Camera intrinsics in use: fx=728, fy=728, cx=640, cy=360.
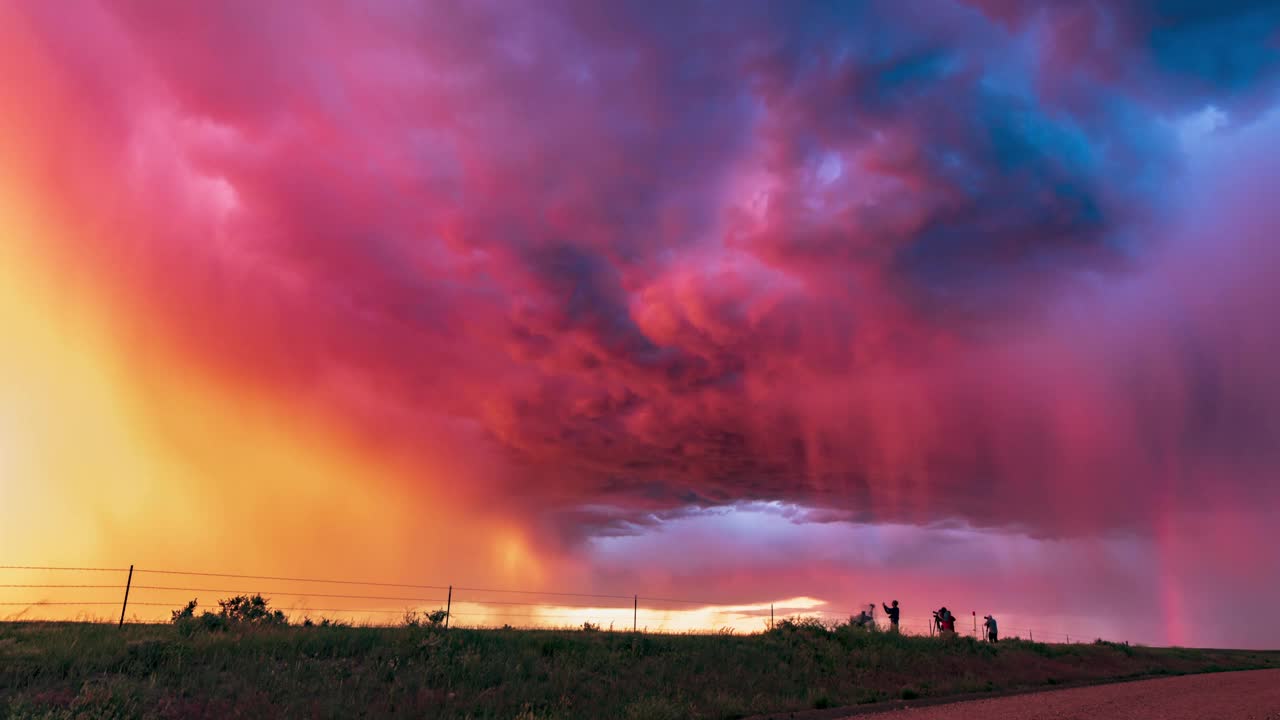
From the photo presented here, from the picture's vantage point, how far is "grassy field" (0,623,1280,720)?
1745cm

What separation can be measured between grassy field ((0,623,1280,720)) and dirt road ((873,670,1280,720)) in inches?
129

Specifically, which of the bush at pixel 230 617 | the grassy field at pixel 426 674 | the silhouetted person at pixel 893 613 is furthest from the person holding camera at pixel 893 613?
the bush at pixel 230 617

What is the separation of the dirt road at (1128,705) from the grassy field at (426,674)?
10.7 ft

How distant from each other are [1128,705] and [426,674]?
72.9 feet

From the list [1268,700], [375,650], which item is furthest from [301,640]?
[1268,700]

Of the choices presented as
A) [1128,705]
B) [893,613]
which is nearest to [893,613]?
[893,613]

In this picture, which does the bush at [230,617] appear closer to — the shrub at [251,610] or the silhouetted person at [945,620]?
the shrub at [251,610]

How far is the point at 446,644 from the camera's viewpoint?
23641 mm

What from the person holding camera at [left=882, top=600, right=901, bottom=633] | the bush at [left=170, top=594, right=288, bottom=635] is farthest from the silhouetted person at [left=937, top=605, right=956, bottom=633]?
the bush at [left=170, top=594, right=288, bottom=635]

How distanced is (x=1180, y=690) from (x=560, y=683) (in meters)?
25.6

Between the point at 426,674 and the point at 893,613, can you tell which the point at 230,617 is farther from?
the point at 893,613

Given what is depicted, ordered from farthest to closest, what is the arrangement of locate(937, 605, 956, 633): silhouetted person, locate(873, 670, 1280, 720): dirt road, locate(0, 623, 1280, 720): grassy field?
1. locate(937, 605, 956, 633): silhouetted person
2. locate(873, 670, 1280, 720): dirt road
3. locate(0, 623, 1280, 720): grassy field

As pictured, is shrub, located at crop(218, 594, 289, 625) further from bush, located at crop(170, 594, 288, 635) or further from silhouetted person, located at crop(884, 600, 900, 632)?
silhouetted person, located at crop(884, 600, 900, 632)

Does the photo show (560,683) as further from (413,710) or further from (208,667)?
(208,667)
